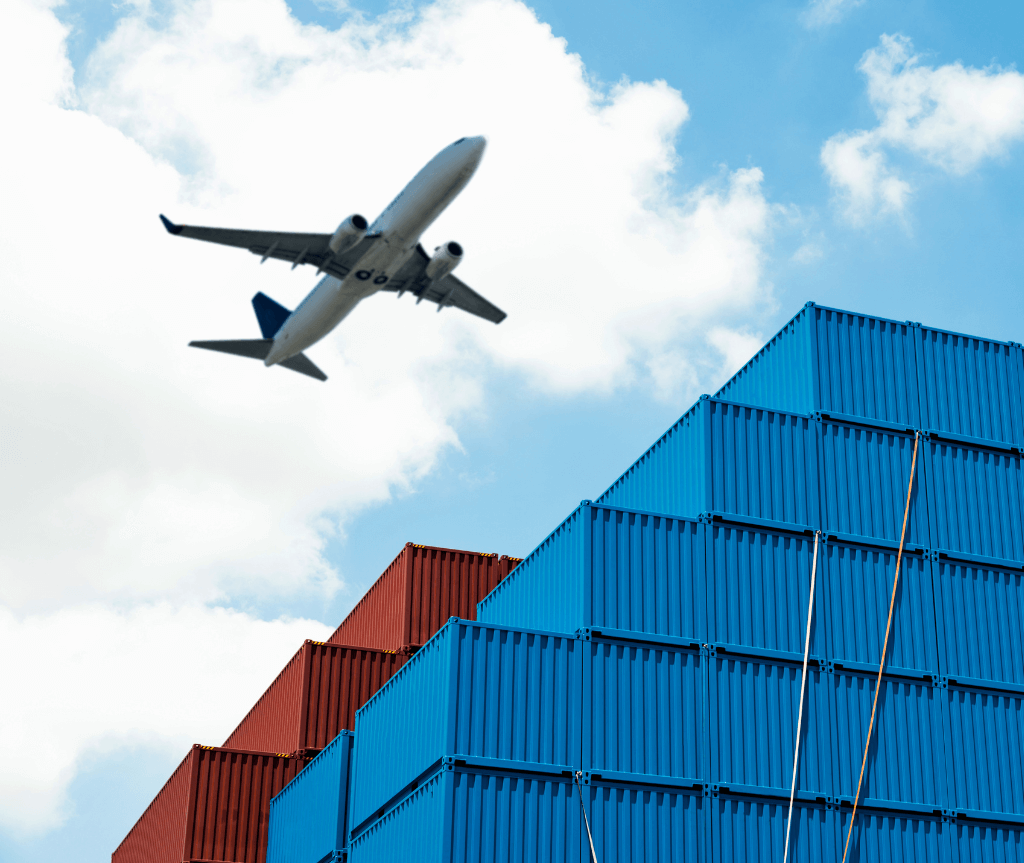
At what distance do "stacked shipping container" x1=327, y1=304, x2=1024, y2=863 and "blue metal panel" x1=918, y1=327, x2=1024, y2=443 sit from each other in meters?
0.06

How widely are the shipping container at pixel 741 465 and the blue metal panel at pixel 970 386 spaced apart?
3.44m

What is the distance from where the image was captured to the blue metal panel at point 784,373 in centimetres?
2473

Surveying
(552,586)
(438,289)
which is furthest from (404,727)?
(438,289)

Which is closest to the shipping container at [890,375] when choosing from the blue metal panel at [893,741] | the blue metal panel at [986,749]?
the blue metal panel at [893,741]

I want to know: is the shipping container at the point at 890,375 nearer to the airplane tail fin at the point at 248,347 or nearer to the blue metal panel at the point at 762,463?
the blue metal panel at the point at 762,463

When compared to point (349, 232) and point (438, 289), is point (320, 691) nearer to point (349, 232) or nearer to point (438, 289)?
point (349, 232)

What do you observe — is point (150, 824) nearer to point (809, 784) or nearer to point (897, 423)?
point (809, 784)

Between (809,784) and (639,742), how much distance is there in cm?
328

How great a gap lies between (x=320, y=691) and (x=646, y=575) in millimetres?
12835

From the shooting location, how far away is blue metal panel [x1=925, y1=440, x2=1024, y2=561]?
79.4 feet

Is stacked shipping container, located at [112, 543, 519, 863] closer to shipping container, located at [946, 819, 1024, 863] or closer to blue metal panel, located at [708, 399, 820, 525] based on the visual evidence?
blue metal panel, located at [708, 399, 820, 525]

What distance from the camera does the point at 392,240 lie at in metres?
33.1

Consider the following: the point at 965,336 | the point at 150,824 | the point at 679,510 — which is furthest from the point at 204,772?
the point at 965,336

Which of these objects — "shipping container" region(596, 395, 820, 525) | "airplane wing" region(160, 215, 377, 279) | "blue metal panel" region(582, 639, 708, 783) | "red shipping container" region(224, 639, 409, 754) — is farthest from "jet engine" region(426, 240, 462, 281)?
"blue metal panel" region(582, 639, 708, 783)
